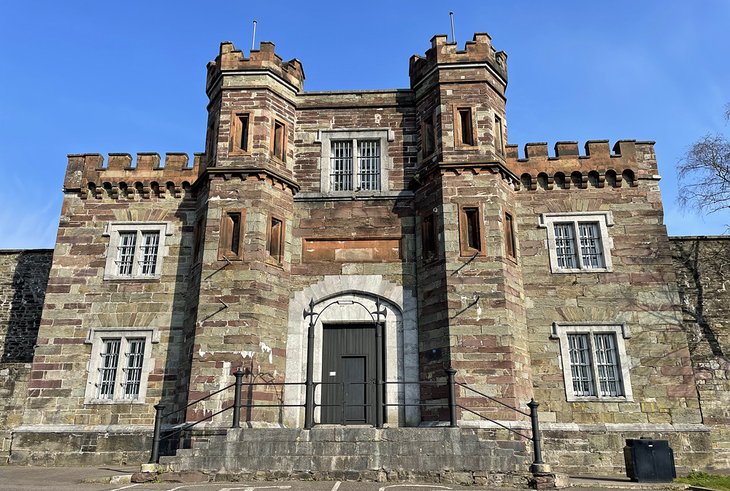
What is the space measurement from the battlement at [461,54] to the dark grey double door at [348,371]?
24.1ft

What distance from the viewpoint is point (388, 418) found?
13859mm

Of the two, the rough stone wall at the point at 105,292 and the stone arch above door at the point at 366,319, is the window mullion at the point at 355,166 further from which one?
the rough stone wall at the point at 105,292

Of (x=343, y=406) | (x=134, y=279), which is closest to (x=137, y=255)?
(x=134, y=279)

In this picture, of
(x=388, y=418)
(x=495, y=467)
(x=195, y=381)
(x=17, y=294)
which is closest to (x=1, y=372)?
(x=17, y=294)

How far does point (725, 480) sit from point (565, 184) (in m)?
7.79

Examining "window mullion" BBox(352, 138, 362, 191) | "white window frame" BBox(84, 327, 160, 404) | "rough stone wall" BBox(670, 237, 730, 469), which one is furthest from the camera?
"rough stone wall" BBox(670, 237, 730, 469)

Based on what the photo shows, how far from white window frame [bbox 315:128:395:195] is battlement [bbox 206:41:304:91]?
187 cm

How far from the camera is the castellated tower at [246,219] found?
45.1 feet

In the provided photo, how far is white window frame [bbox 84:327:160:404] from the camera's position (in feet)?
48.1

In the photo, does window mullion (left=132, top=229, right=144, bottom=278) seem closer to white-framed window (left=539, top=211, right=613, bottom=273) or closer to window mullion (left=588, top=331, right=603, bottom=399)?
white-framed window (left=539, top=211, right=613, bottom=273)

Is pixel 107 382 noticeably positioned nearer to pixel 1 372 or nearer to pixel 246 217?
pixel 1 372

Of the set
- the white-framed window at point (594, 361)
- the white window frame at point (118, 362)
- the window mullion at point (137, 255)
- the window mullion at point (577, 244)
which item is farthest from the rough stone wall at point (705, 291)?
the window mullion at point (137, 255)

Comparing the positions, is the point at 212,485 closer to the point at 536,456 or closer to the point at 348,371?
the point at 348,371

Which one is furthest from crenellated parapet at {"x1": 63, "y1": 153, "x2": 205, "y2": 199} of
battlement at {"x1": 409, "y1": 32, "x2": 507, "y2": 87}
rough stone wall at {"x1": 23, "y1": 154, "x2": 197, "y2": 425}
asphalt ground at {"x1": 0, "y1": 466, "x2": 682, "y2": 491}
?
asphalt ground at {"x1": 0, "y1": 466, "x2": 682, "y2": 491}
